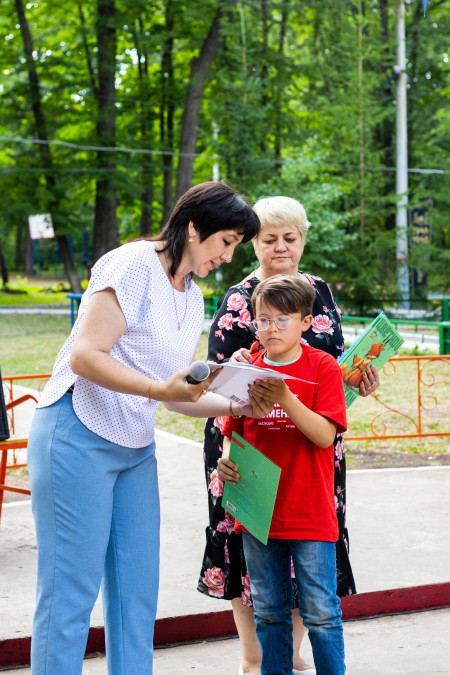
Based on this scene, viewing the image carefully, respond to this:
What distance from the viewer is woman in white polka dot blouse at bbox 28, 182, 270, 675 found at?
8.79 feet

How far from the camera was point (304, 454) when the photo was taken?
3.19 m

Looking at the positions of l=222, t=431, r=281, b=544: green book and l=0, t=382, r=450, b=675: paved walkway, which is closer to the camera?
l=222, t=431, r=281, b=544: green book

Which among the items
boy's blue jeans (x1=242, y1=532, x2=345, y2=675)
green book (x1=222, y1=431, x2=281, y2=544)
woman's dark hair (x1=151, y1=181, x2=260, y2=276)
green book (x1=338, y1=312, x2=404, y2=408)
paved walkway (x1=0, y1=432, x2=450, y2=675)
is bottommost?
paved walkway (x1=0, y1=432, x2=450, y2=675)

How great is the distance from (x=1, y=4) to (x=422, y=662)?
27083 millimetres

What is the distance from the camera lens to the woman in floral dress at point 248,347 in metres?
3.68

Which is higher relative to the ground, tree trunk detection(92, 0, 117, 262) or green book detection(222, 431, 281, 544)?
tree trunk detection(92, 0, 117, 262)

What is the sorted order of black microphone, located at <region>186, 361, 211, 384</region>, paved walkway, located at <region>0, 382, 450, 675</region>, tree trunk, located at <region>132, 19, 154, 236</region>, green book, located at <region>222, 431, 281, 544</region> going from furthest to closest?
1. tree trunk, located at <region>132, 19, 154, 236</region>
2. paved walkway, located at <region>0, 382, 450, 675</region>
3. green book, located at <region>222, 431, 281, 544</region>
4. black microphone, located at <region>186, 361, 211, 384</region>

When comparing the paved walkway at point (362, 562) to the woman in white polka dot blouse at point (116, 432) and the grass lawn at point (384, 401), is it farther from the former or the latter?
the grass lawn at point (384, 401)

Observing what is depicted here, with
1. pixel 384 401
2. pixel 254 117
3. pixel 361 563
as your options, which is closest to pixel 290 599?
pixel 361 563

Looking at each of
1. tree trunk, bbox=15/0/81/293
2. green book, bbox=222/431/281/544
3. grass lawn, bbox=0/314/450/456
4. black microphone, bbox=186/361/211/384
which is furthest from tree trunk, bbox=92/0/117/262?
black microphone, bbox=186/361/211/384

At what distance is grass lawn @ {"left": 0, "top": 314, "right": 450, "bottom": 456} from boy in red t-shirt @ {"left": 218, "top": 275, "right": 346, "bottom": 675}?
5758mm

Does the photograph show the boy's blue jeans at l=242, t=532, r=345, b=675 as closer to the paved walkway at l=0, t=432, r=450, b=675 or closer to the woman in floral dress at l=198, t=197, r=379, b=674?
the woman in floral dress at l=198, t=197, r=379, b=674

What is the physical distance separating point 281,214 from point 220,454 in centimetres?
100

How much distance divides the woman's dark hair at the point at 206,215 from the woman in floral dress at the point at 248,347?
773 mm
